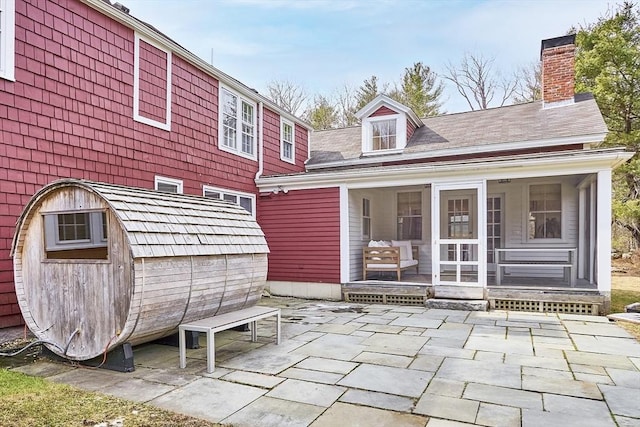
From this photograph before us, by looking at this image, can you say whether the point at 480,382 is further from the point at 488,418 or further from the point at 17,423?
the point at 17,423

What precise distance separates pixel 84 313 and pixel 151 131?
12.8 ft

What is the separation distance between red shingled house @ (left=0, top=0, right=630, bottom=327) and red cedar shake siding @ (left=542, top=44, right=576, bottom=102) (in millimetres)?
32

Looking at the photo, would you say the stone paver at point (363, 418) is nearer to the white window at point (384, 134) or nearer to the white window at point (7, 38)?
the white window at point (7, 38)

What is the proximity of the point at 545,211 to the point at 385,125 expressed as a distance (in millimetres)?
4710

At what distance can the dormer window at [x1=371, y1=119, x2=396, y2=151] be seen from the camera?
11.4 meters

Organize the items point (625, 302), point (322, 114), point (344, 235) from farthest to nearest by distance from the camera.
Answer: point (322, 114), point (344, 235), point (625, 302)

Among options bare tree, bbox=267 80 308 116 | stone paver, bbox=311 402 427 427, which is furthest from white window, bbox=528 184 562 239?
bare tree, bbox=267 80 308 116

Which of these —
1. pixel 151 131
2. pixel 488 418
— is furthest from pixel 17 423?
pixel 151 131

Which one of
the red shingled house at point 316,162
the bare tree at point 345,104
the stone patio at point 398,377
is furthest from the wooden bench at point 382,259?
the bare tree at point 345,104

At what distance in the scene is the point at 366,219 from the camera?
411 inches

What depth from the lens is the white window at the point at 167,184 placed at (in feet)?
23.6

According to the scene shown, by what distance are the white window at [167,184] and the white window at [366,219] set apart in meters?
4.61

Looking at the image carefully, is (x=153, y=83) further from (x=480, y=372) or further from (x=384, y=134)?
(x=480, y=372)

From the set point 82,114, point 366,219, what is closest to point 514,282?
point 366,219
